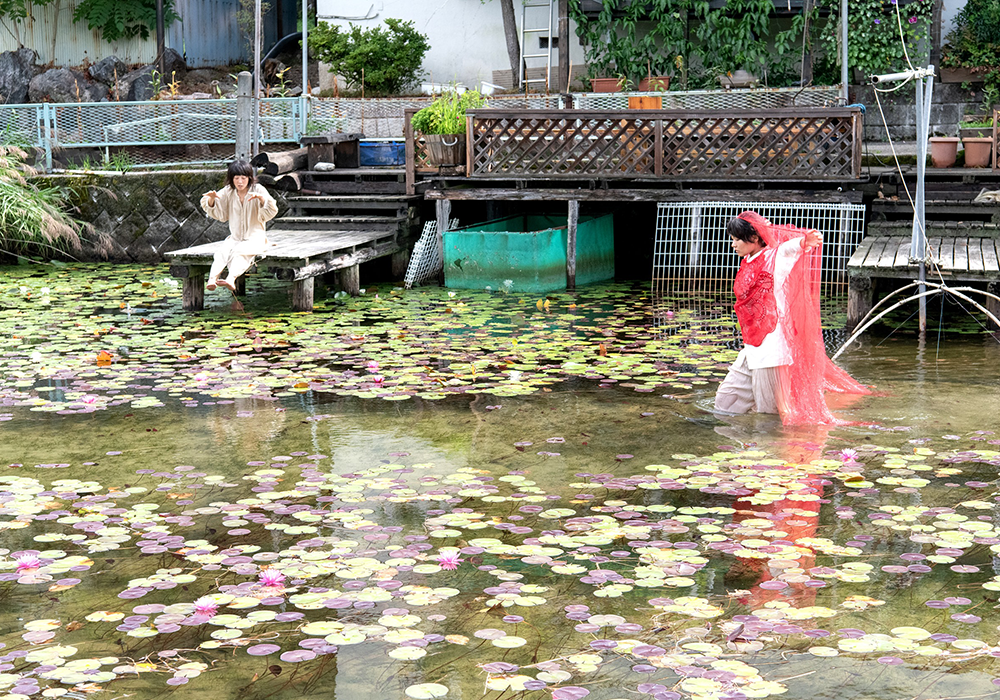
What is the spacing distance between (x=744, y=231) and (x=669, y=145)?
652cm

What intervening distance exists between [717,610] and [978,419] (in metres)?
3.77

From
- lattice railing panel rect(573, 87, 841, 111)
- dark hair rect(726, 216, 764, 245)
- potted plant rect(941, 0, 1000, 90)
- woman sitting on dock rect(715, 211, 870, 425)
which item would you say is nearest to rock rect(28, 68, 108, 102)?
lattice railing panel rect(573, 87, 841, 111)

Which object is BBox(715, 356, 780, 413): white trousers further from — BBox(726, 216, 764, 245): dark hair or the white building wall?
the white building wall

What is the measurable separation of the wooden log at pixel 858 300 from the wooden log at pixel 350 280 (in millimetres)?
5539

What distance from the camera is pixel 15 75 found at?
889 inches

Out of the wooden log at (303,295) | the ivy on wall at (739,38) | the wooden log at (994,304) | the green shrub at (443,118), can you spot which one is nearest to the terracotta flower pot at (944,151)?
the wooden log at (994,304)

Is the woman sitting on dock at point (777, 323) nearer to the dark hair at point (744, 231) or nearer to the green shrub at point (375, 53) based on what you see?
the dark hair at point (744, 231)

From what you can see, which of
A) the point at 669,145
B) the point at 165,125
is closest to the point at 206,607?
the point at 669,145

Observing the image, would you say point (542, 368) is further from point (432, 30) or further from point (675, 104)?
point (432, 30)

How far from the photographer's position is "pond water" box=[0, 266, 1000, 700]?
402cm

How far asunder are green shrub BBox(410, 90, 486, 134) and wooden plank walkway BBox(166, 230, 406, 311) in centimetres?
217

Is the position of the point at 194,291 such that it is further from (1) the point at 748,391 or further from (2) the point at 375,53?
(2) the point at 375,53

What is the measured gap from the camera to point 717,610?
445 cm

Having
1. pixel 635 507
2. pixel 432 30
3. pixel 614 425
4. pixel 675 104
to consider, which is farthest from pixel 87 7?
pixel 635 507
